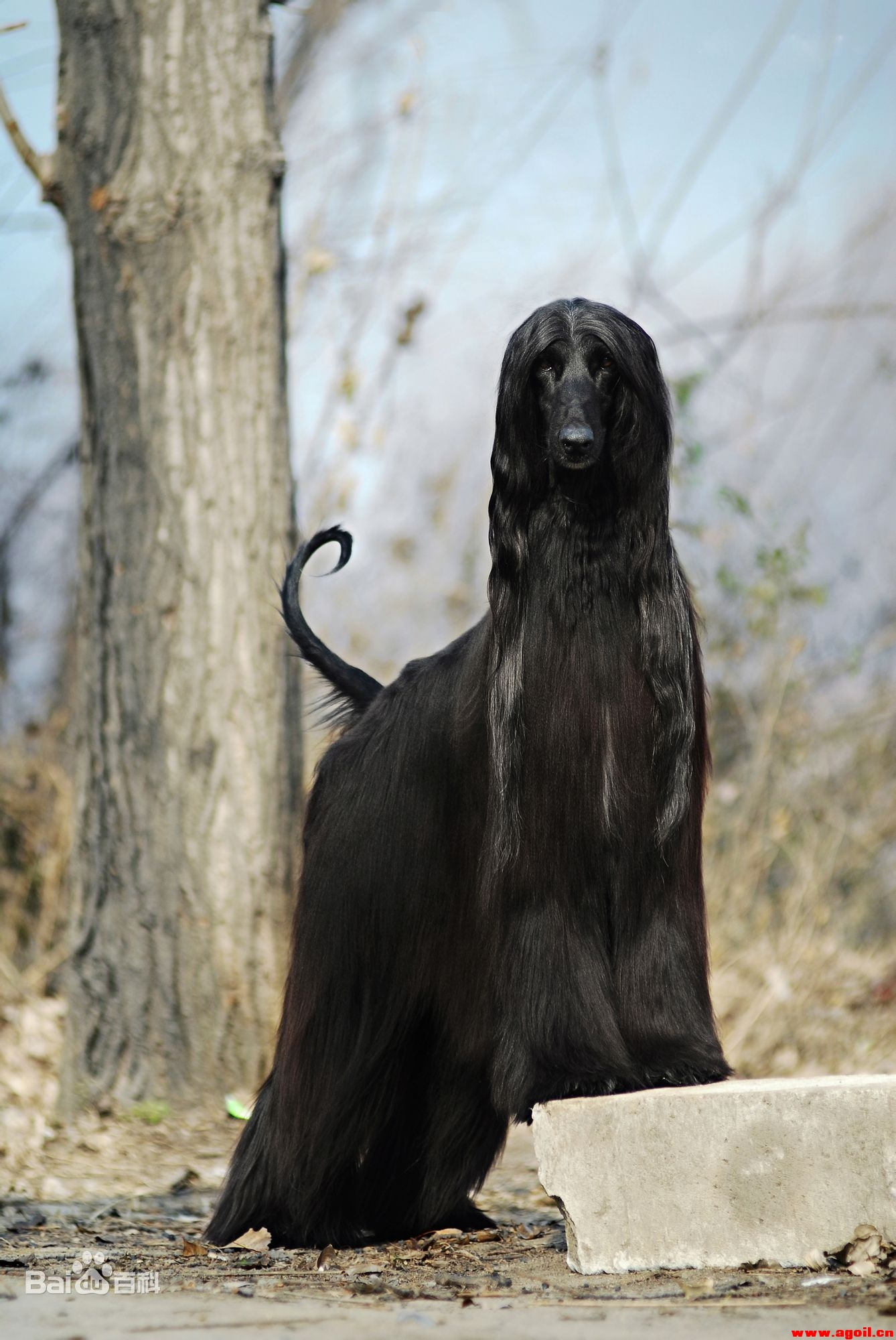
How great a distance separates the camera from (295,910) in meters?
3.70

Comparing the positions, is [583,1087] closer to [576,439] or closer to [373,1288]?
[373,1288]

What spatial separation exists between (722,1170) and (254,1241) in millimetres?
1374

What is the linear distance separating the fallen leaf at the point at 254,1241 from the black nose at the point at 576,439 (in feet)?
7.06

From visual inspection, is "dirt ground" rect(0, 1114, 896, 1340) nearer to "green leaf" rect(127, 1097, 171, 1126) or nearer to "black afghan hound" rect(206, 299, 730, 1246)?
"black afghan hound" rect(206, 299, 730, 1246)

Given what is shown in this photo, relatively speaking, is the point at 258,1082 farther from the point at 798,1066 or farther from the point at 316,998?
the point at 798,1066

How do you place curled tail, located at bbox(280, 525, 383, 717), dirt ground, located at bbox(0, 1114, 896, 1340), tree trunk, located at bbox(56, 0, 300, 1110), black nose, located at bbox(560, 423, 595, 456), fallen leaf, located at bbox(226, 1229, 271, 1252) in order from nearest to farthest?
dirt ground, located at bbox(0, 1114, 896, 1340), black nose, located at bbox(560, 423, 595, 456), fallen leaf, located at bbox(226, 1229, 271, 1252), curled tail, located at bbox(280, 525, 383, 717), tree trunk, located at bbox(56, 0, 300, 1110)

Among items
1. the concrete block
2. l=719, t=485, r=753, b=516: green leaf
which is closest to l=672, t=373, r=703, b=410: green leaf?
l=719, t=485, r=753, b=516: green leaf

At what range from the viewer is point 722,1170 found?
9.59 ft

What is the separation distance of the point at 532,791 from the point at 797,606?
4135 mm

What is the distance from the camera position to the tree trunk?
17.0 ft

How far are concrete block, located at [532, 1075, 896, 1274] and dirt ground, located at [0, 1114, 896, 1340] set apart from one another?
60 mm

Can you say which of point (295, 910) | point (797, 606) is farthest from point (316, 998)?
point (797, 606)

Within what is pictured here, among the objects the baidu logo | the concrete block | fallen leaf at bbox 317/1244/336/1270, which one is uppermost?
the concrete block

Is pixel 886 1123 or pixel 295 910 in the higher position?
pixel 295 910
